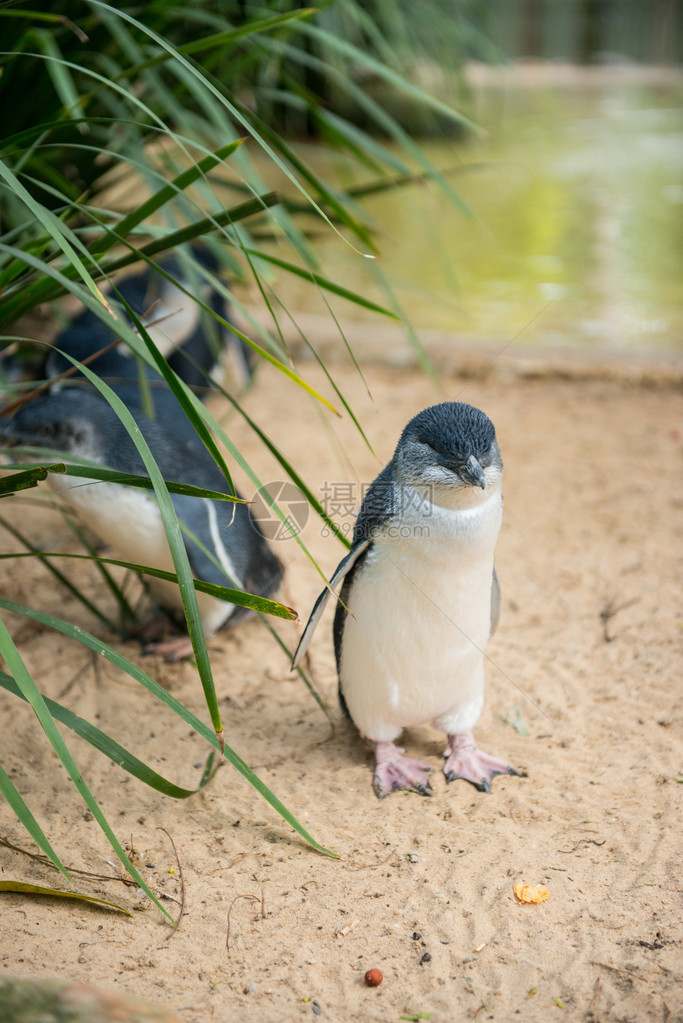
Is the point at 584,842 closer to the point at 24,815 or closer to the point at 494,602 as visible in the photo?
the point at 494,602

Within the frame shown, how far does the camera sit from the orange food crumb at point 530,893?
5.99ft

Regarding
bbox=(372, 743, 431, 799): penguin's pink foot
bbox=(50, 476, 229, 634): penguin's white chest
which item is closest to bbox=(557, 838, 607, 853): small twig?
bbox=(372, 743, 431, 799): penguin's pink foot

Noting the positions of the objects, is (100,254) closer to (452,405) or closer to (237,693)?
(452,405)

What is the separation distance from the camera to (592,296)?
19.2ft

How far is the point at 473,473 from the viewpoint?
1.86 m

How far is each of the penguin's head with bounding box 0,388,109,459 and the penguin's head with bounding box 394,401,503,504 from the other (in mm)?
1229

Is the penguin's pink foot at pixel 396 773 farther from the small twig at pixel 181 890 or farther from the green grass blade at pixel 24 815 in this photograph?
the green grass blade at pixel 24 815

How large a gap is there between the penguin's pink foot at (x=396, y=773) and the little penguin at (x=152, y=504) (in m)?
0.66

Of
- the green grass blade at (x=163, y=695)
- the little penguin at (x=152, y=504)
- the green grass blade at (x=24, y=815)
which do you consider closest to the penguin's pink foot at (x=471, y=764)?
the green grass blade at (x=163, y=695)

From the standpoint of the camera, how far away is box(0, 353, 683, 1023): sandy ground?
1.63 meters

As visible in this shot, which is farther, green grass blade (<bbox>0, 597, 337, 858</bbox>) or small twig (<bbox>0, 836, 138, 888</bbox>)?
small twig (<bbox>0, 836, 138, 888</bbox>)

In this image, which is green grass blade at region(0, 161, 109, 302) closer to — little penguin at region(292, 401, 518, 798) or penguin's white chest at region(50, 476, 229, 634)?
little penguin at region(292, 401, 518, 798)

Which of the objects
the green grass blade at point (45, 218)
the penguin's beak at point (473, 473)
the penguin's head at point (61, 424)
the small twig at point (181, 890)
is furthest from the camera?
the penguin's head at point (61, 424)

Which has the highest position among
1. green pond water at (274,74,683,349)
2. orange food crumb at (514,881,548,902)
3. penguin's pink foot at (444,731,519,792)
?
orange food crumb at (514,881,548,902)
